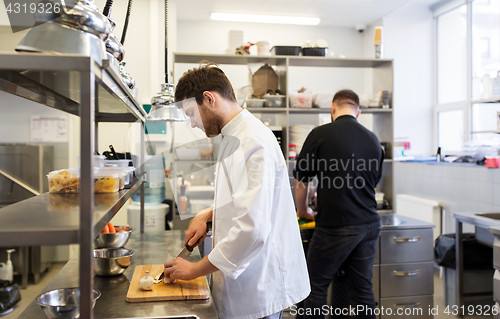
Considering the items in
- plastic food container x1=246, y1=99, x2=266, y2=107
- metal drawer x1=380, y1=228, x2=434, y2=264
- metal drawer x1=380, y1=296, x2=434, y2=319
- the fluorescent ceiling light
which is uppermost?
the fluorescent ceiling light

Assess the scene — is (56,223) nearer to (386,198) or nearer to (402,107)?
(386,198)

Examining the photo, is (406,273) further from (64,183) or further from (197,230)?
(64,183)

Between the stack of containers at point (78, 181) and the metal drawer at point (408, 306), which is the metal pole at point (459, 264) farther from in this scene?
the stack of containers at point (78, 181)

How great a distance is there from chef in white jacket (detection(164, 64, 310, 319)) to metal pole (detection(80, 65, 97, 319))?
58 cm

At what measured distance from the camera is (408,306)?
8.84 ft

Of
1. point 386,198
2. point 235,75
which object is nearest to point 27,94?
point 386,198

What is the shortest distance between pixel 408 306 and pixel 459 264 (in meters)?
0.61

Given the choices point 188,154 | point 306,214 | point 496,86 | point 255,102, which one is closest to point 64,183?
point 306,214

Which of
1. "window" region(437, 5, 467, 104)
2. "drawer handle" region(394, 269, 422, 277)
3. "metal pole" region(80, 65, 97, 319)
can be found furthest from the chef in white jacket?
"window" region(437, 5, 467, 104)

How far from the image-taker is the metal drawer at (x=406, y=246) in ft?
8.78

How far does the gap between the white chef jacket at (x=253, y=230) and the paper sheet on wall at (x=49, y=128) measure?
329 cm

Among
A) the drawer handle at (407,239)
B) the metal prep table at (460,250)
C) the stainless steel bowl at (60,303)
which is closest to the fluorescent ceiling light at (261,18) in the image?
the metal prep table at (460,250)

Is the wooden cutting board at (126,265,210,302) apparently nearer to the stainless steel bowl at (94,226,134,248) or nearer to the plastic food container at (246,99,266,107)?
the stainless steel bowl at (94,226,134,248)

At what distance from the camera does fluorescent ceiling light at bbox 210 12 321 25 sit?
186 inches
